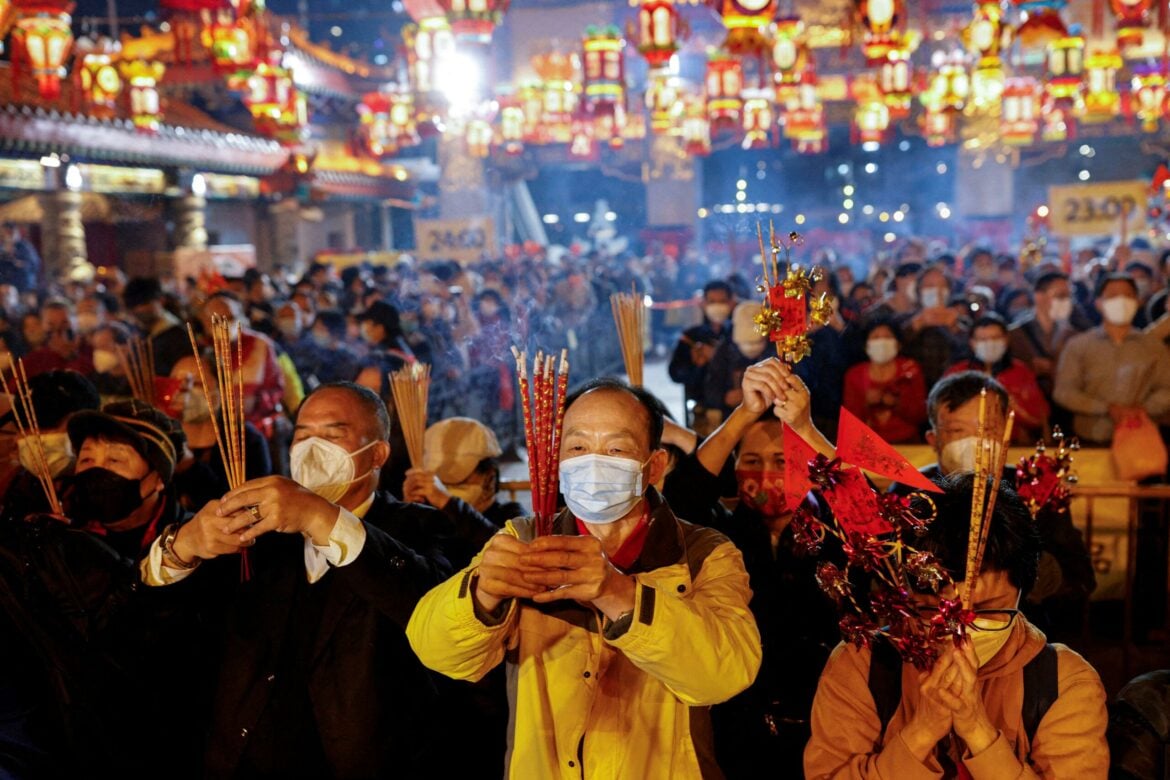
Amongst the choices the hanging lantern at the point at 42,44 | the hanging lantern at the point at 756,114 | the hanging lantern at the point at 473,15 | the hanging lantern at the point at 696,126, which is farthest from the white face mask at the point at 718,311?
the hanging lantern at the point at 696,126

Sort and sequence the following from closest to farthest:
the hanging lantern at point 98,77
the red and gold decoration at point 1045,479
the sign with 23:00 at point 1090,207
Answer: the red and gold decoration at point 1045,479 < the sign with 23:00 at point 1090,207 < the hanging lantern at point 98,77

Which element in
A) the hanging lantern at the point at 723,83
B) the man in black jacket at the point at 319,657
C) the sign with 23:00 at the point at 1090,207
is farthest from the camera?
the hanging lantern at the point at 723,83

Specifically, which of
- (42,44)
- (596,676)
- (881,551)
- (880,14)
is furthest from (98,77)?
(881,551)

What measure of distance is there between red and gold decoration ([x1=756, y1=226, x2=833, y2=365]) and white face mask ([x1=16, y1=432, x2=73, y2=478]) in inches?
87.6

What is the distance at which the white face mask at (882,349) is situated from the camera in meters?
5.82

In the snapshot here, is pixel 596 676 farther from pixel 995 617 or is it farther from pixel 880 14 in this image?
pixel 880 14

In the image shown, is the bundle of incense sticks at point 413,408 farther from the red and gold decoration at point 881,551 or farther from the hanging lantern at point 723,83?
the hanging lantern at point 723,83

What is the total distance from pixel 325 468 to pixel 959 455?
5.56ft

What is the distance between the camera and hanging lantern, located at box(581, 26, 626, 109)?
1544 centimetres

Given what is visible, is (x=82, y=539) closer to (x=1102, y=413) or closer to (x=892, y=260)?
(x=1102, y=413)

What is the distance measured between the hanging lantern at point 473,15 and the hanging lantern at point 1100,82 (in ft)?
33.0

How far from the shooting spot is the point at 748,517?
3369 millimetres

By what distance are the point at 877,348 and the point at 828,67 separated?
70.8 ft

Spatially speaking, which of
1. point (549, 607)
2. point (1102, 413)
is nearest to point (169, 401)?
point (549, 607)
